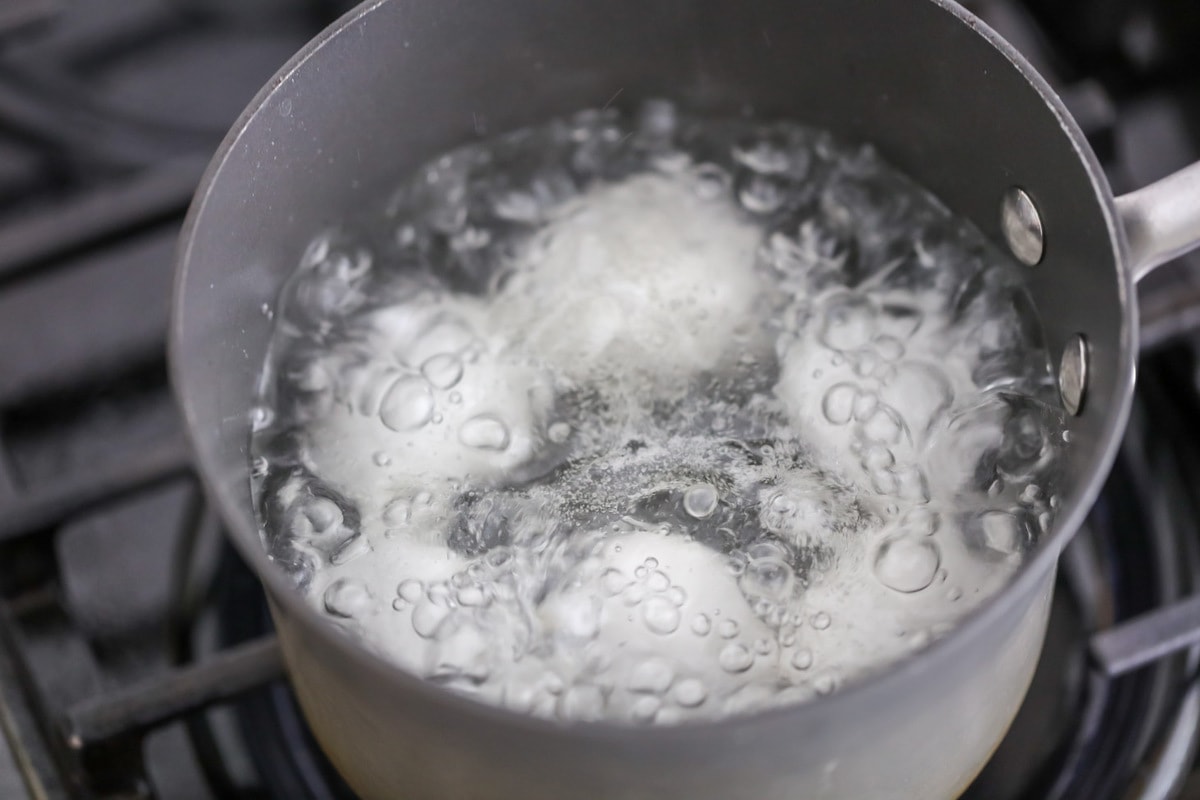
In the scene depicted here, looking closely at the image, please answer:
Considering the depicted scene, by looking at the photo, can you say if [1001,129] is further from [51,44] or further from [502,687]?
[51,44]

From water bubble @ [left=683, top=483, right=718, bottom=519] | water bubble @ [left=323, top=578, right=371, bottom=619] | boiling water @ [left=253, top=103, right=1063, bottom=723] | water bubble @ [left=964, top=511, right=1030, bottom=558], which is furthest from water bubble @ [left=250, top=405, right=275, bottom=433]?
water bubble @ [left=964, top=511, right=1030, bottom=558]

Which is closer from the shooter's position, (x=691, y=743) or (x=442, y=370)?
(x=691, y=743)

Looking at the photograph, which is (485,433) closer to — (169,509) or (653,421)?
(653,421)

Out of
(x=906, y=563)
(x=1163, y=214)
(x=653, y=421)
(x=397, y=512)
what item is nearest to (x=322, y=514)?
(x=397, y=512)

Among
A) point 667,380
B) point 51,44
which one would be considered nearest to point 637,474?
point 667,380

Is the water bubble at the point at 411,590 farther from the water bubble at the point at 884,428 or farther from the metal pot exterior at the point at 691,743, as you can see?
the water bubble at the point at 884,428
